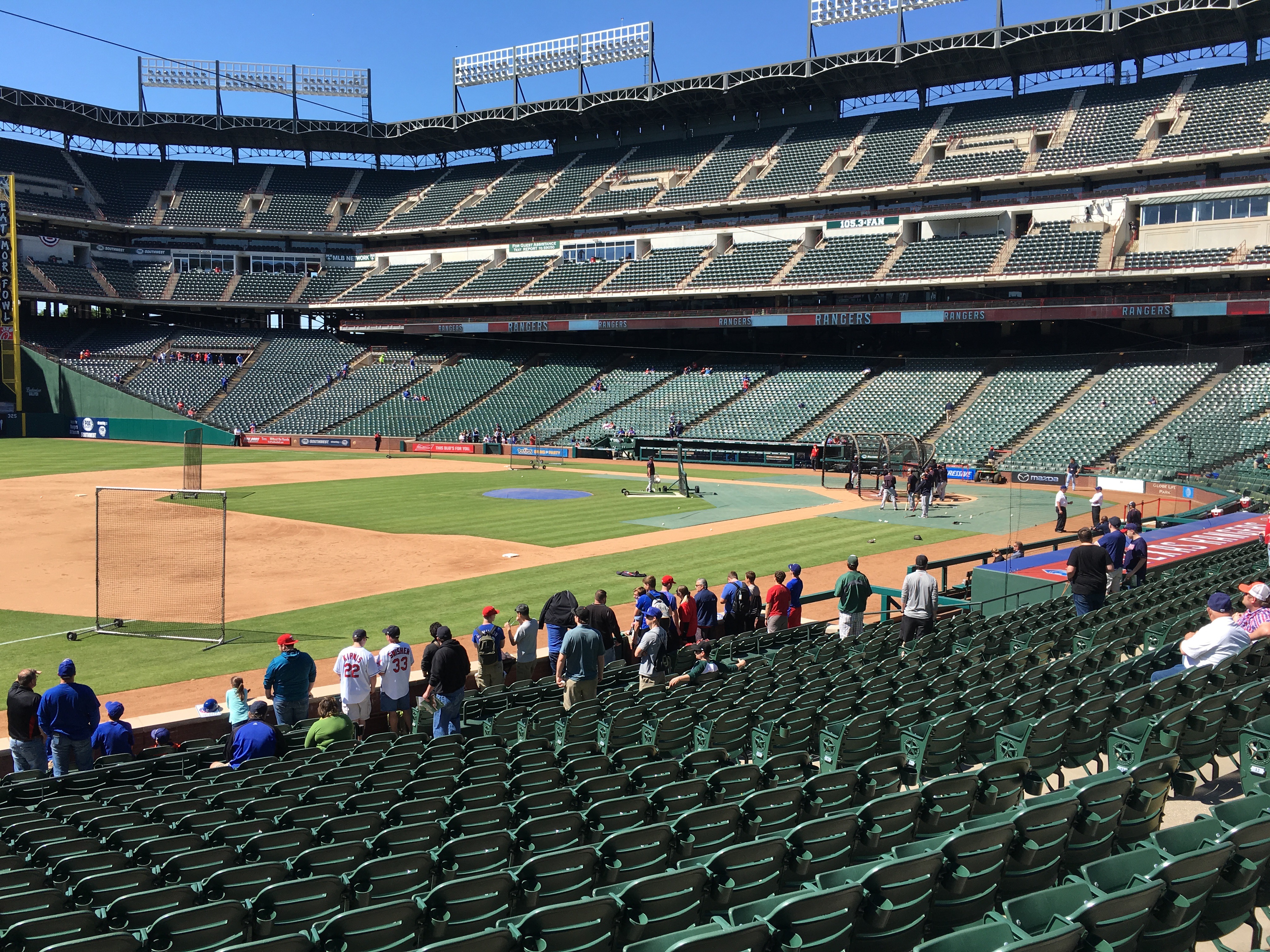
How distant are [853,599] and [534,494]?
27752mm

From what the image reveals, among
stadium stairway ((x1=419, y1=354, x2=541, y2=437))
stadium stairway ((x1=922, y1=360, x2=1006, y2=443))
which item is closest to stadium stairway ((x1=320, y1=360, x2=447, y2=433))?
stadium stairway ((x1=419, y1=354, x2=541, y2=437))

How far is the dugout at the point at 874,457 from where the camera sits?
41125mm

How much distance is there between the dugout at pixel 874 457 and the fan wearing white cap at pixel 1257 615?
26.8 metres

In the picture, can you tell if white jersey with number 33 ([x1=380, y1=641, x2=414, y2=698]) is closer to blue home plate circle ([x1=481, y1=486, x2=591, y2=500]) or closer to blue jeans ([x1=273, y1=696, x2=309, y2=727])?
blue jeans ([x1=273, y1=696, x2=309, y2=727])

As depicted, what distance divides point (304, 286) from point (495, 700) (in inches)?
3094

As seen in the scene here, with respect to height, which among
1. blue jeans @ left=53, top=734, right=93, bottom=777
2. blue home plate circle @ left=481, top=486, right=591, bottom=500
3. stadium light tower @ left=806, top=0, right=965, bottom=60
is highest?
stadium light tower @ left=806, top=0, right=965, bottom=60

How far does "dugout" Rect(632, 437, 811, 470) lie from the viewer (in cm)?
5338

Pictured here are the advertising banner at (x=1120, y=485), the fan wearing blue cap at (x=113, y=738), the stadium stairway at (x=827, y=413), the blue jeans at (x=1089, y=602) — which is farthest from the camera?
the stadium stairway at (x=827, y=413)

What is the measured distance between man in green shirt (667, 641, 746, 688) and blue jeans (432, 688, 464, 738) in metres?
2.69

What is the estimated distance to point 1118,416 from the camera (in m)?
45.2

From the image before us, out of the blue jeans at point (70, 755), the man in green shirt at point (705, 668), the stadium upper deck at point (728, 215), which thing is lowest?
the blue jeans at point (70, 755)

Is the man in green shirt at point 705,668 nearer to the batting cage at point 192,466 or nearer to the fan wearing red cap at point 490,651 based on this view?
the fan wearing red cap at point 490,651

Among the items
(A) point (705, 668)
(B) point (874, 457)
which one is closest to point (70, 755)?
(A) point (705, 668)

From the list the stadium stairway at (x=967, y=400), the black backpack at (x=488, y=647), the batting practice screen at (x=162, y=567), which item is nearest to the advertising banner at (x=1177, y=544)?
the black backpack at (x=488, y=647)
